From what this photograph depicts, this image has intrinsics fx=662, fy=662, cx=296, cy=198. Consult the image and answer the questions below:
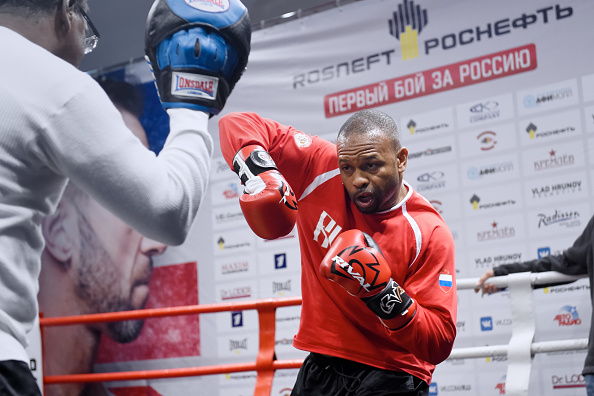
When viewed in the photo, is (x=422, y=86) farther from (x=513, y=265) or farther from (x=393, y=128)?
(x=393, y=128)

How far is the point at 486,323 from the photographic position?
3.53 metres

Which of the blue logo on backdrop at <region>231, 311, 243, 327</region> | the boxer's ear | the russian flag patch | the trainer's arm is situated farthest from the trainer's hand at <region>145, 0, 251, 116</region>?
the boxer's ear

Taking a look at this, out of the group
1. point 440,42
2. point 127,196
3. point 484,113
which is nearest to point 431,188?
point 484,113

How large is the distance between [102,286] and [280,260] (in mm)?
1404

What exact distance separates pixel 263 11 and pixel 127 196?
3.95 metres

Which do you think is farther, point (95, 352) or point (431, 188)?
point (95, 352)

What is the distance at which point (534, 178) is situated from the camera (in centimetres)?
349

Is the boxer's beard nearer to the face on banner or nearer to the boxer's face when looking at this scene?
the face on banner

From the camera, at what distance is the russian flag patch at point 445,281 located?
6.36 feet

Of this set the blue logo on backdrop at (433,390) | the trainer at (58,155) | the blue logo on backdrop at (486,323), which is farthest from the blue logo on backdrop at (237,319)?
the trainer at (58,155)

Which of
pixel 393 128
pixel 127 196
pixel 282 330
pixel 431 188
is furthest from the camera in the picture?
pixel 282 330

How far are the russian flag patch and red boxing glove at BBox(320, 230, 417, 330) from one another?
0.47ft

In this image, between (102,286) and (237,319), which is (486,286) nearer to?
(237,319)

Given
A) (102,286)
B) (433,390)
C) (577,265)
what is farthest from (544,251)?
(102,286)
